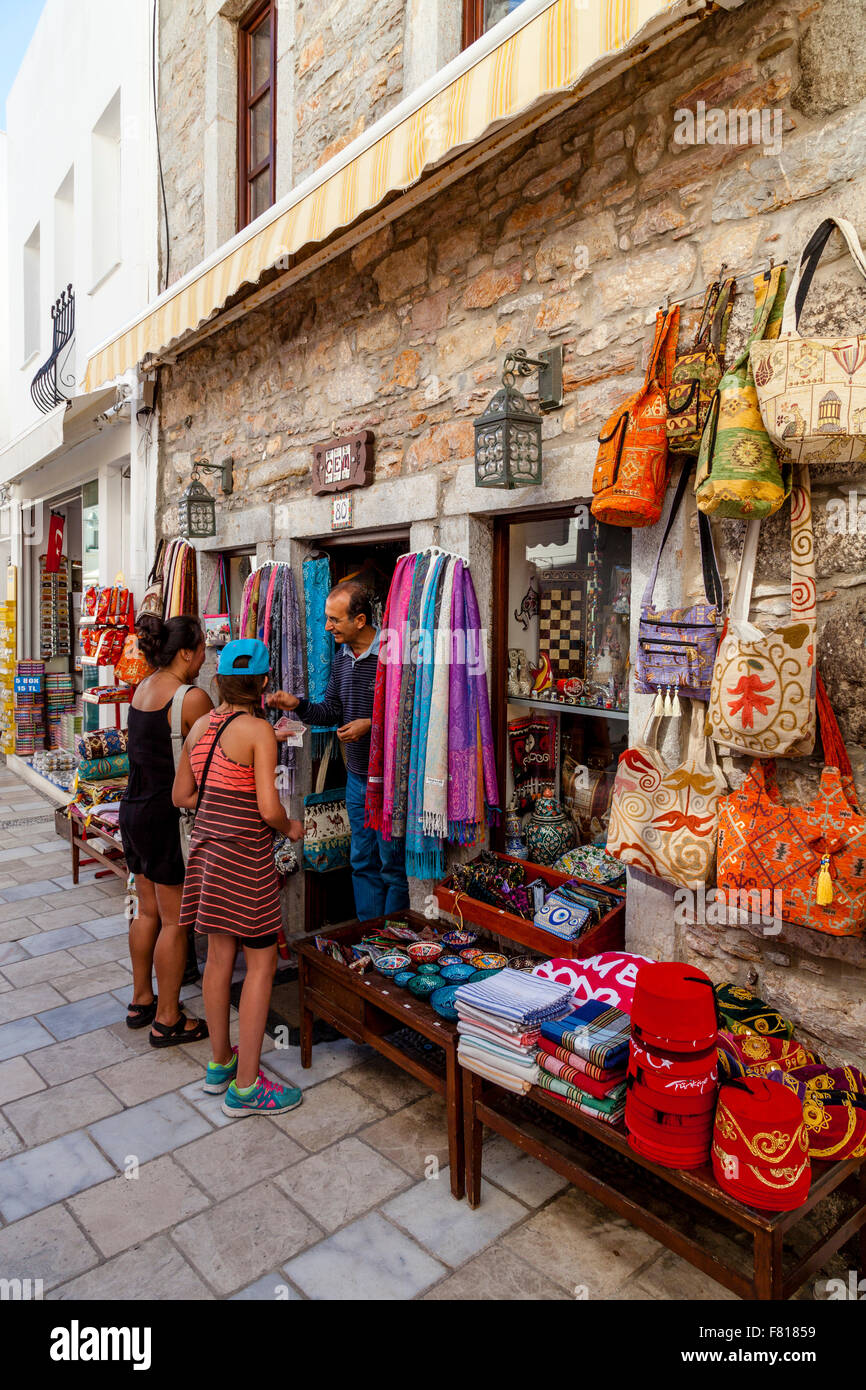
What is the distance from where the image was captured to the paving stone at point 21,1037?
374 centimetres

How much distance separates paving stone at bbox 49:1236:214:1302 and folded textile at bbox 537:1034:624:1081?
1.20 meters

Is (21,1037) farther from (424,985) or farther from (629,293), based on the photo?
(629,293)

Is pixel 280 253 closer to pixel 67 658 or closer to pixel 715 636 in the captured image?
pixel 715 636

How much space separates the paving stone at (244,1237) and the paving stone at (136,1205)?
0.09m

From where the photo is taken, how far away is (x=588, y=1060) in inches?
90.9

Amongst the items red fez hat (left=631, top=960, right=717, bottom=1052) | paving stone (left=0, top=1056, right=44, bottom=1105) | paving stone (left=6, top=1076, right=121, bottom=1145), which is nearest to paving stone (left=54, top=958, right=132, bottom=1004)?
paving stone (left=0, top=1056, right=44, bottom=1105)

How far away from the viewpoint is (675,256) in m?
2.74

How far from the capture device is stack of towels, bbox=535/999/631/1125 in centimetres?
225

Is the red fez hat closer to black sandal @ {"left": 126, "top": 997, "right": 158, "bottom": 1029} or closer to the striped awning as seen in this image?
the striped awning

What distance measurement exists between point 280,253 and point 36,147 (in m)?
9.15

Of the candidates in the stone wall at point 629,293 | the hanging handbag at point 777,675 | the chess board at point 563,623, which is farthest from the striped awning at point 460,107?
the chess board at point 563,623

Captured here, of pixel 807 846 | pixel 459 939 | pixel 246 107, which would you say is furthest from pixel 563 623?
pixel 246 107

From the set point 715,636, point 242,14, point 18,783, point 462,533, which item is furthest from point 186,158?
point 18,783

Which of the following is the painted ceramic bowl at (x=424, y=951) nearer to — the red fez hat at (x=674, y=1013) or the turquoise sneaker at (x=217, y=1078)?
the turquoise sneaker at (x=217, y=1078)
